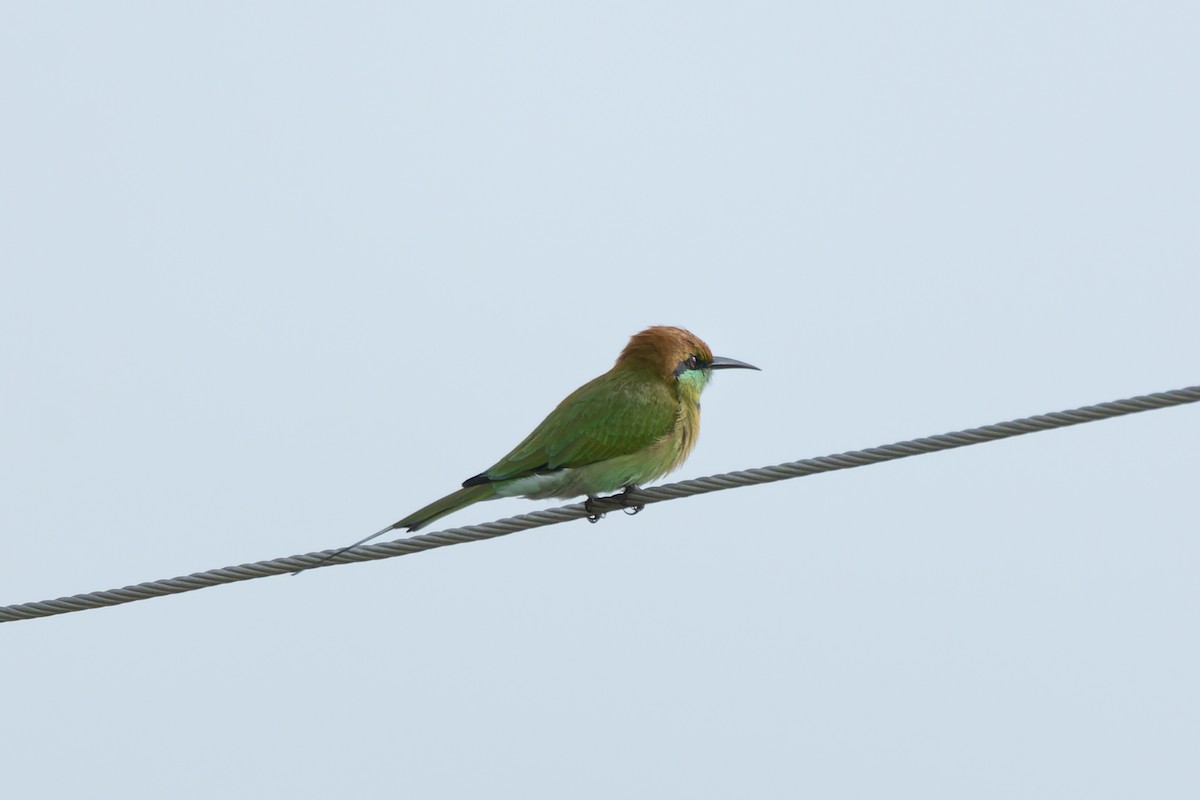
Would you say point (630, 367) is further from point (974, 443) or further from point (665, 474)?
point (974, 443)

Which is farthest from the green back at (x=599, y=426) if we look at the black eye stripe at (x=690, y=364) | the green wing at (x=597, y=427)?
the black eye stripe at (x=690, y=364)

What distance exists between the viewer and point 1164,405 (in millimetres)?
3598

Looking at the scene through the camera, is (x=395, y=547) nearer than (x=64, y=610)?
No

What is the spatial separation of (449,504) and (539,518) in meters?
0.84

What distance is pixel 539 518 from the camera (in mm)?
4406

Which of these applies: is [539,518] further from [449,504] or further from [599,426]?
[599,426]

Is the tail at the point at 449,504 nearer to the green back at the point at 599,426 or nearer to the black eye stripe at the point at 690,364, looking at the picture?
the green back at the point at 599,426

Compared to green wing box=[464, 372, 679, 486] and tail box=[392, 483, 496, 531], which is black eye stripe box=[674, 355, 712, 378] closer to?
green wing box=[464, 372, 679, 486]

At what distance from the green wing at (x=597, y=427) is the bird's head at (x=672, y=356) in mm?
87

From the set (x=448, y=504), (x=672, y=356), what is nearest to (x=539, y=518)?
(x=448, y=504)

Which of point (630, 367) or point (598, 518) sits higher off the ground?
point (630, 367)

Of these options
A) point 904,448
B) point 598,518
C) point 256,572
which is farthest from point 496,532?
point 598,518

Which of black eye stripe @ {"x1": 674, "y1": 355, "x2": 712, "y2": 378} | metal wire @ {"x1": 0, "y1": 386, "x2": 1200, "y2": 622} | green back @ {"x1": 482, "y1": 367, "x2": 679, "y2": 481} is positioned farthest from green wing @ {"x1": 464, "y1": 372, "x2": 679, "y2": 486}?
metal wire @ {"x1": 0, "y1": 386, "x2": 1200, "y2": 622}

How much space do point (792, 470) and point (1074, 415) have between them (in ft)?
2.37
